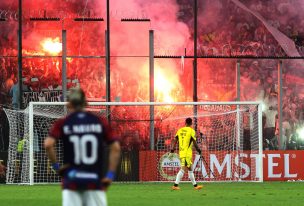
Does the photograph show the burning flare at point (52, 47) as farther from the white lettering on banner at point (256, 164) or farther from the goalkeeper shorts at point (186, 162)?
the goalkeeper shorts at point (186, 162)

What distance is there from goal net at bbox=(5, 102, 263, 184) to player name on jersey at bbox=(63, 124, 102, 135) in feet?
65.0

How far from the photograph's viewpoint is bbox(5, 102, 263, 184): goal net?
3159 cm

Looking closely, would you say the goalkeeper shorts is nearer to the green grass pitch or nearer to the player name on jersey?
the green grass pitch

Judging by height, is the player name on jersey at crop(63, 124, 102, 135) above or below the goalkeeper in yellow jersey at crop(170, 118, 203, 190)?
above

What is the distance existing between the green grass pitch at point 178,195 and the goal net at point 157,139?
6.38 ft

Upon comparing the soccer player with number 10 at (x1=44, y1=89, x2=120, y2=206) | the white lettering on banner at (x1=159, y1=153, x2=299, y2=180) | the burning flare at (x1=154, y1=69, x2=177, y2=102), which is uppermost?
the burning flare at (x1=154, y1=69, x2=177, y2=102)

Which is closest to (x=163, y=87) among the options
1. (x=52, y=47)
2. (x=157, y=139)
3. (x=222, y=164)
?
(x=157, y=139)

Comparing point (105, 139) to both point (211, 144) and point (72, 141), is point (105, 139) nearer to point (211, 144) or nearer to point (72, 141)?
point (72, 141)

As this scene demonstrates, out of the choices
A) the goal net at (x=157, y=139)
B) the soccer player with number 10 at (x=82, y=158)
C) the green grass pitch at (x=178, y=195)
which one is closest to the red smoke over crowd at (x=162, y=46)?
the goal net at (x=157, y=139)

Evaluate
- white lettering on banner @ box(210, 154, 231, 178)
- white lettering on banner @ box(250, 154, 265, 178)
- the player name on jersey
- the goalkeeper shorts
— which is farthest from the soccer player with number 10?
white lettering on banner @ box(210, 154, 231, 178)

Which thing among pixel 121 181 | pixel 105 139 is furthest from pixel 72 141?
pixel 121 181

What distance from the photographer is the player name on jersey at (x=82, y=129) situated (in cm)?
1053

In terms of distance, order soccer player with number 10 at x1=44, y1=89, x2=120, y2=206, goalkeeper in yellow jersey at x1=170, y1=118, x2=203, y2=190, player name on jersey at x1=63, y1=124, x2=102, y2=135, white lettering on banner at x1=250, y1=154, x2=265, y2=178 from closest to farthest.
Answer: soccer player with number 10 at x1=44, y1=89, x2=120, y2=206 < player name on jersey at x1=63, y1=124, x2=102, y2=135 < goalkeeper in yellow jersey at x1=170, y1=118, x2=203, y2=190 < white lettering on banner at x1=250, y1=154, x2=265, y2=178

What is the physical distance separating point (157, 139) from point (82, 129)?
23.2 metres
